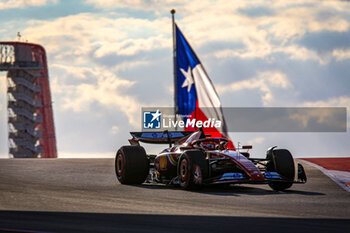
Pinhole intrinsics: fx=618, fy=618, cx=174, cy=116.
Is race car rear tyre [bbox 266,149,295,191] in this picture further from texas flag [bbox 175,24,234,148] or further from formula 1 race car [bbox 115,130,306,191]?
texas flag [bbox 175,24,234,148]

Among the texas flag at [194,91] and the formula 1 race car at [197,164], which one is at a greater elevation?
the texas flag at [194,91]

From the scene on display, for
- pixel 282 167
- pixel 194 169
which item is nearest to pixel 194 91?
pixel 282 167

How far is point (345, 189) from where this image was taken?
48.6 feet

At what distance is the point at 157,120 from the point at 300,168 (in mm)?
14346

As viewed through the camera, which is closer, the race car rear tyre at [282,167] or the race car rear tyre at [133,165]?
the race car rear tyre at [282,167]

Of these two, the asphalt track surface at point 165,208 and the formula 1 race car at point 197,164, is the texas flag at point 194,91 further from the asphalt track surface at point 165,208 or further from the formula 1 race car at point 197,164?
the asphalt track surface at point 165,208

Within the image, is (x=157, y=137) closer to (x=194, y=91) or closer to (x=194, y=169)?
(x=194, y=169)

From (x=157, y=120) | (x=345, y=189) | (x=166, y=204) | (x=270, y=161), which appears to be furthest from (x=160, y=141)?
(x=157, y=120)

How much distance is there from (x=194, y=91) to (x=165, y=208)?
19.1m

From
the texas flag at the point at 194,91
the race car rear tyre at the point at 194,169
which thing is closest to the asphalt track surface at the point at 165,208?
the race car rear tyre at the point at 194,169

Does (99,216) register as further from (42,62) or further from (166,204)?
(42,62)

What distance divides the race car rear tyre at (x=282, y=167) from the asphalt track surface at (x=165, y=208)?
0.97ft

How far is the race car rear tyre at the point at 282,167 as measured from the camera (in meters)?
14.5

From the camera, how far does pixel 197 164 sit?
13.8 meters
